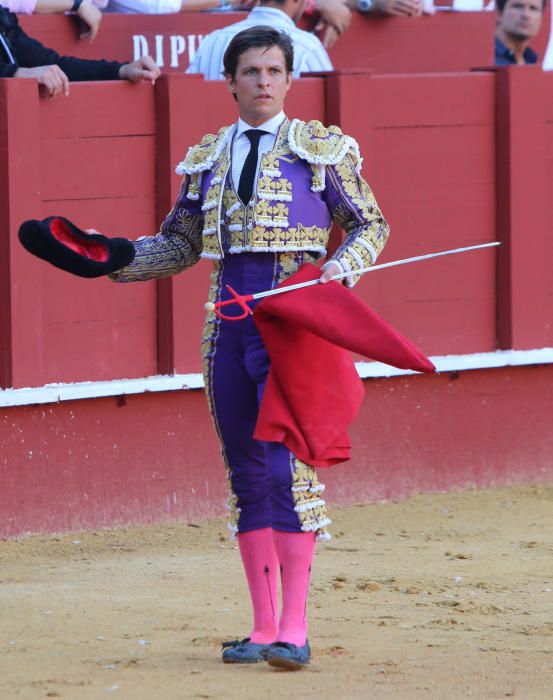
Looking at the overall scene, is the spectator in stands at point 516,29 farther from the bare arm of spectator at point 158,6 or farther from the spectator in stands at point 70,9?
the spectator in stands at point 70,9

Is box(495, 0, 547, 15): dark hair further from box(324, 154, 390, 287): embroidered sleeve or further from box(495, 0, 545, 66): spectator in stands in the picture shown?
box(324, 154, 390, 287): embroidered sleeve

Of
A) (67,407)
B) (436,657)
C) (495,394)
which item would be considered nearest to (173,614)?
(436,657)

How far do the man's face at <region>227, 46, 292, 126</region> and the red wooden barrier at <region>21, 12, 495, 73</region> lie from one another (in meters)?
2.72

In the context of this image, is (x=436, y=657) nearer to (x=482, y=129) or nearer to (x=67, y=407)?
(x=67, y=407)

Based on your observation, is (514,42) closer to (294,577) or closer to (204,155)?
(204,155)

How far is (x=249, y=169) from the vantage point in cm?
465

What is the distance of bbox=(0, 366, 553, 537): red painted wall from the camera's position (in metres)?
6.43

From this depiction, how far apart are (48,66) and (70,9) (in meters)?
0.93

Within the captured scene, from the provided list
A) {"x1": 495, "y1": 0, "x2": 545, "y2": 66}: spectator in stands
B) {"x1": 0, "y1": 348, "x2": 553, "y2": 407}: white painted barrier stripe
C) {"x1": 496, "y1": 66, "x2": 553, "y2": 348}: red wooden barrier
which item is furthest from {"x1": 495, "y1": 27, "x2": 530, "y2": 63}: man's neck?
{"x1": 0, "y1": 348, "x2": 553, "y2": 407}: white painted barrier stripe

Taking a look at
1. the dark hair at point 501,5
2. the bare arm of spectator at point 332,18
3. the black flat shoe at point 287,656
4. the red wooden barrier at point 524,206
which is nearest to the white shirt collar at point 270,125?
the black flat shoe at point 287,656

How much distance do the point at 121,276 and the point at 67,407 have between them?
70.8 inches

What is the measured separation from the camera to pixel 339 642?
4.95 metres

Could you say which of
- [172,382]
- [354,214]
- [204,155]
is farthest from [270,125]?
[172,382]

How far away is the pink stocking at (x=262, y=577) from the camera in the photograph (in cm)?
466
